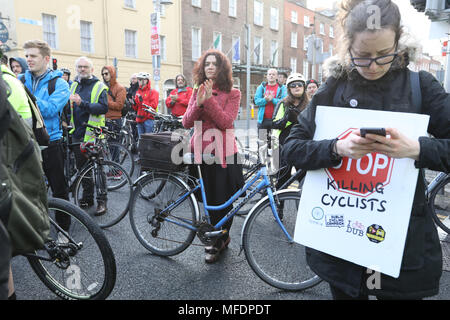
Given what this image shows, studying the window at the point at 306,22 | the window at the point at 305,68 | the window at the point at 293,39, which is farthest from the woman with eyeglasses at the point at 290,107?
the window at the point at 306,22

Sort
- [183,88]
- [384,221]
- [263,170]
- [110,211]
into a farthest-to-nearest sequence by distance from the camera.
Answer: [183,88] < [110,211] < [263,170] < [384,221]

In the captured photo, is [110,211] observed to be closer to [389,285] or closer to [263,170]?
[263,170]

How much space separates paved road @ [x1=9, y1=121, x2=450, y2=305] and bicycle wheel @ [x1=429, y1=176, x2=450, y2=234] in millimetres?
425

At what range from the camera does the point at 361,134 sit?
122cm

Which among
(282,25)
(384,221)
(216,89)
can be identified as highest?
(282,25)

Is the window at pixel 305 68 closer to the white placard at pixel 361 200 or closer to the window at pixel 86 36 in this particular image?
the window at pixel 86 36

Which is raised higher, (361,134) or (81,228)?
(361,134)

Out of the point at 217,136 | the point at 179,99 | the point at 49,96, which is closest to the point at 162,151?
the point at 217,136

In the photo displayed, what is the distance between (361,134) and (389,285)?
2.02 feet

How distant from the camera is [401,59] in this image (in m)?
1.33

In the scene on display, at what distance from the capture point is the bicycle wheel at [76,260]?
2.38 m

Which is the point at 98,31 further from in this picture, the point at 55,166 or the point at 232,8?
the point at 55,166

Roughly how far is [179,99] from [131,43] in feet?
50.3

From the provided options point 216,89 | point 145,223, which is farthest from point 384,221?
point 145,223
